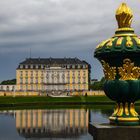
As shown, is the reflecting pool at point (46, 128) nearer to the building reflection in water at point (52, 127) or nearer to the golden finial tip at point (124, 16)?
the building reflection in water at point (52, 127)

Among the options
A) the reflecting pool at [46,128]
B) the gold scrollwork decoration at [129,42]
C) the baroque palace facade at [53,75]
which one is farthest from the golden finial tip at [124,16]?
the baroque palace facade at [53,75]

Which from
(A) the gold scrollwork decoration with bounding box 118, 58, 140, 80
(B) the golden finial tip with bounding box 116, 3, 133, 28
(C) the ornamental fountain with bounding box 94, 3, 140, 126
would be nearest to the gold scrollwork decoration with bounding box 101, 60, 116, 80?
(C) the ornamental fountain with bounding box 94, 3, 140, 126

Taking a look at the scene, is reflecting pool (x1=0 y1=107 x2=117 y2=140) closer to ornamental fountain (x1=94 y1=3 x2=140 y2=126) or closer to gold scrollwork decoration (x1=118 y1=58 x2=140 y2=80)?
ornamental fountain (x1=94 y1=3 x2=140 y2=126)

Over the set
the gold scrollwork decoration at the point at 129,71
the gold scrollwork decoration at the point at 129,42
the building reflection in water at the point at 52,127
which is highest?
the gold scrollwork decoration at the point at 129,42

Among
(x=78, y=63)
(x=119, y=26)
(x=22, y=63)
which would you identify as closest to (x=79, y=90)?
(x=78, y=63)

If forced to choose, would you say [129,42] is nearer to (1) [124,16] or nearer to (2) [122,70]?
(2) [122,70]

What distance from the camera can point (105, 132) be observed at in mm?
8258

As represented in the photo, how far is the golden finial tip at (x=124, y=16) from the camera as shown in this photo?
30.5ft

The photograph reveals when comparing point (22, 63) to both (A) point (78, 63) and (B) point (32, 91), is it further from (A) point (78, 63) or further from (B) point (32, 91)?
(A) point (78, 63)

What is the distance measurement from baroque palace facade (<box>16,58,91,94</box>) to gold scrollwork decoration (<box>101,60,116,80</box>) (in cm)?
12173

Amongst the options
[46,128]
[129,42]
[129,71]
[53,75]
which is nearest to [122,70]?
[129,71]

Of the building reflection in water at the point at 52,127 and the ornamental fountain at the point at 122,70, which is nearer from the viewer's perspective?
the ornamental fountain at the point at 122,70

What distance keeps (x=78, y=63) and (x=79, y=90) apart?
8.81 meters

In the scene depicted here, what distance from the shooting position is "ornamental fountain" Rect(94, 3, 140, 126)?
28.3 ft
